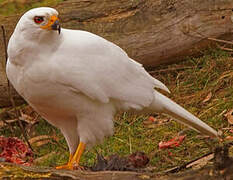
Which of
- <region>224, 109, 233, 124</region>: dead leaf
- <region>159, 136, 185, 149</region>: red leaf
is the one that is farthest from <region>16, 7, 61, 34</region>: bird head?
<region>224, 109, 233, 124</region>: dead leaf

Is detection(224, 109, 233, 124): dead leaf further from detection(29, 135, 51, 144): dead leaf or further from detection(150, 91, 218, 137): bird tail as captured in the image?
detection(29, 135, 51, 144): dead leaf

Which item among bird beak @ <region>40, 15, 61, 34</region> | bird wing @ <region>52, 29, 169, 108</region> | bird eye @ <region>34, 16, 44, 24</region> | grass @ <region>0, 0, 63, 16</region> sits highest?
bird eye @ <region>34, 16, 44, 24</region>

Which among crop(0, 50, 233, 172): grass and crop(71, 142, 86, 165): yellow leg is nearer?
crop(71, 142, 86, 165): yellow leg

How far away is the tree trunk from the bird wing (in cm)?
128

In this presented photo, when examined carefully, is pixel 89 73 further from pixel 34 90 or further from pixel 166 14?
pixel 166 14

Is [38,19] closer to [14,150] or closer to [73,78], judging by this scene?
[73,78]

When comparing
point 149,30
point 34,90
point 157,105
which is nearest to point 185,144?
point 157,105

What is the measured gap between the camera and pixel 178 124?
5.57 meters

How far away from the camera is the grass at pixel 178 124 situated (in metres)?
5.00

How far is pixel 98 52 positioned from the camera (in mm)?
4145

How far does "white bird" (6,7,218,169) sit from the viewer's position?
12.5 ft

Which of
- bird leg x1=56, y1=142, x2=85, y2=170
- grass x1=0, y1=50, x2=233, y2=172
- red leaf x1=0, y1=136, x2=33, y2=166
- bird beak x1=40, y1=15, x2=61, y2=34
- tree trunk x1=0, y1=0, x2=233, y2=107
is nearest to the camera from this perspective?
bird beak x1=40, y1=15, x2=61, y2=34

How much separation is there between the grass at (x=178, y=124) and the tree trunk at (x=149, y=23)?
12.0 inches

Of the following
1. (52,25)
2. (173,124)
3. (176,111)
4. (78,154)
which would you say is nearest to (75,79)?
(52,25)
